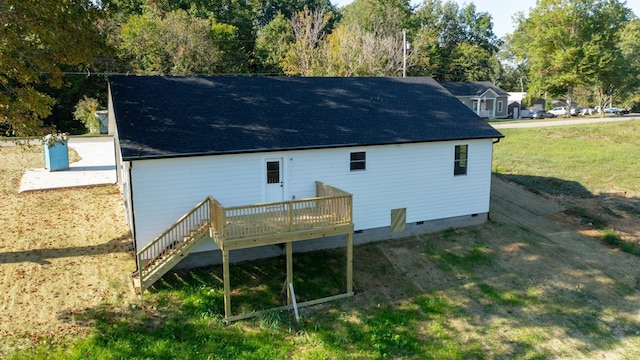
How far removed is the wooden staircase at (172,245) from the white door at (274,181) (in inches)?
77.4

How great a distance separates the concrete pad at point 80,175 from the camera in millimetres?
21041

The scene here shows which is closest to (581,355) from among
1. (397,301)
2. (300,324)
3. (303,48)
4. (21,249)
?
(397,301)

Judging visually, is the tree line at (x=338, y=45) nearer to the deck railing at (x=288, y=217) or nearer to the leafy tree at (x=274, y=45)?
the leafy tree at (x=274, y=45)

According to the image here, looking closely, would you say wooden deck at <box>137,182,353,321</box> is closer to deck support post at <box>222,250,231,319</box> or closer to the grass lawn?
deck support post at <box>222,250,231,319</box>

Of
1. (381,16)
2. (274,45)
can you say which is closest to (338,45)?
(274,45)

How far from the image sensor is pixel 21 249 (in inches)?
554

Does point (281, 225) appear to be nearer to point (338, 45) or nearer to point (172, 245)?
point (172, 245)

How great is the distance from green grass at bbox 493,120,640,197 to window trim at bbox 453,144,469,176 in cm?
956

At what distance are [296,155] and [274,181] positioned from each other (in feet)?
3.39

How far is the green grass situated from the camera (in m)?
25.7

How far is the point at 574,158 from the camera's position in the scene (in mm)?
30969

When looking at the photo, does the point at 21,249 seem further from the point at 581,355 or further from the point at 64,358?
the point at 581,355

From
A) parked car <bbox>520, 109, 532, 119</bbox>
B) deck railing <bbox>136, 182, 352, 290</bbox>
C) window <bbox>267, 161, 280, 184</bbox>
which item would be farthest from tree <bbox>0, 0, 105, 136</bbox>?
parked car <bbox>520, 109, 532, 119</bbox>

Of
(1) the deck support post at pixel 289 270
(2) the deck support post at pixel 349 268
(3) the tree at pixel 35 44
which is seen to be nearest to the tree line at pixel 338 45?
(3) the tree at pixel 35 44
